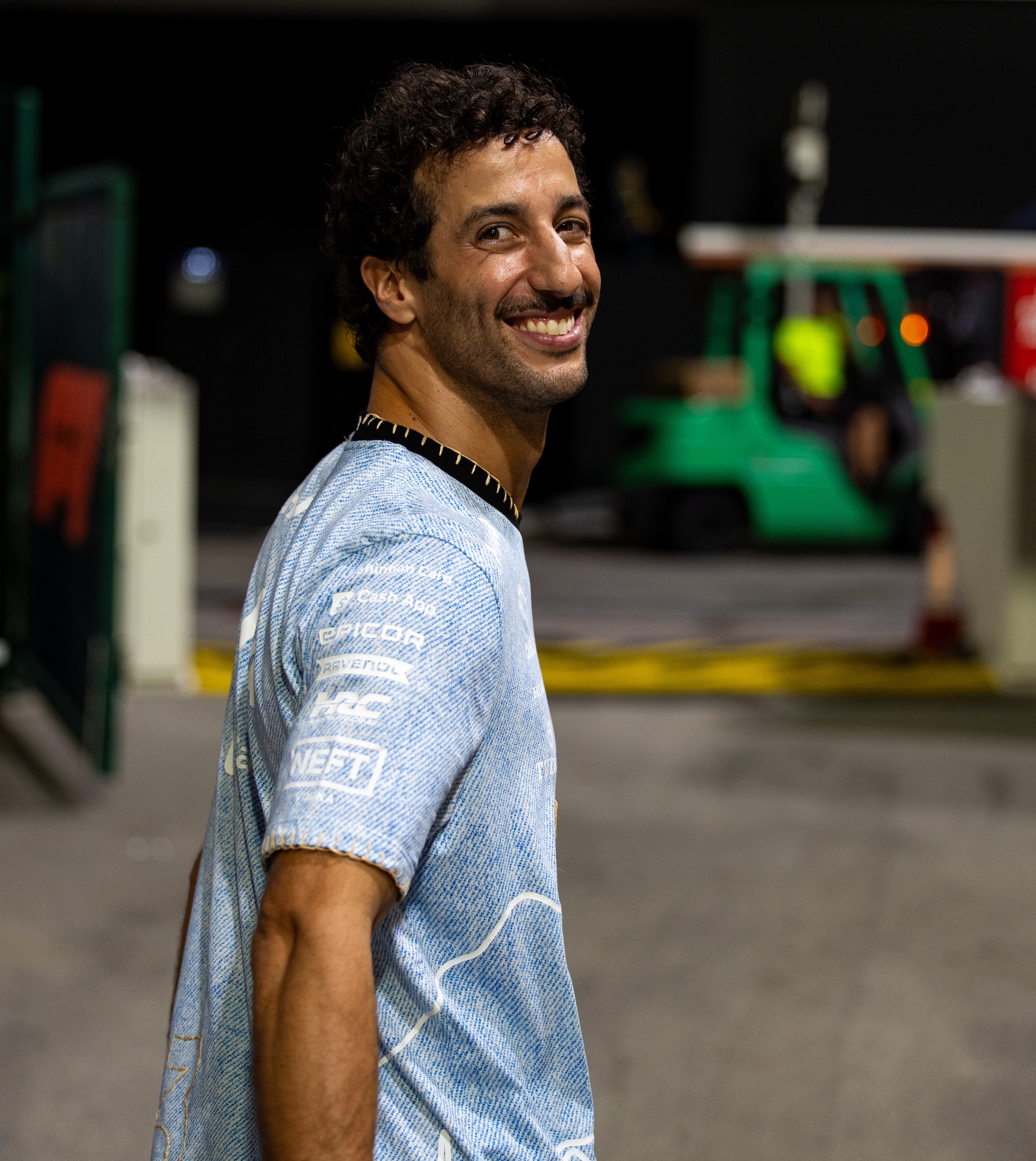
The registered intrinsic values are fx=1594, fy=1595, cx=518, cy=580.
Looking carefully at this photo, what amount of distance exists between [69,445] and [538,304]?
5.17m

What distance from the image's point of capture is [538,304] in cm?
144

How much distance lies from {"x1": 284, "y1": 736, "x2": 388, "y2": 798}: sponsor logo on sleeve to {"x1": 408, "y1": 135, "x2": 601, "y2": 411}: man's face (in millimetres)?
412

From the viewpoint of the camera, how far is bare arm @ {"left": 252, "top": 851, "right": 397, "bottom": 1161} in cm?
113

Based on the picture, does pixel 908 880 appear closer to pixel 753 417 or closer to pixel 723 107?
pixel 753 417

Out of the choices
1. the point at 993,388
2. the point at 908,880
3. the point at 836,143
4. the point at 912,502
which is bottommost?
the point at 912,502

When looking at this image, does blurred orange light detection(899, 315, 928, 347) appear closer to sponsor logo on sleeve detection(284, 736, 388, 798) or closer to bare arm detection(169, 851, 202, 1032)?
bare arm detection(169, 851, 202, 1032)

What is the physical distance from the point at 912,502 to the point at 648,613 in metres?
4.33

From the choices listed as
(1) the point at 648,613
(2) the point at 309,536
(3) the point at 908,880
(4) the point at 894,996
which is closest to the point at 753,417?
(1) the point at 648,613

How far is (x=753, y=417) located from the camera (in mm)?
14359

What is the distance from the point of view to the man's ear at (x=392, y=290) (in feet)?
4.75

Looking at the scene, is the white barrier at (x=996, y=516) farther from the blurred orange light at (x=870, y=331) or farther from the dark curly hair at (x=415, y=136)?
the dark curly hair at (x=415, y=136)

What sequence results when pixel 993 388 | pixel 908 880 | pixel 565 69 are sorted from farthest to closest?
pixel 565 69, pixel 993 388, pixel 908 880

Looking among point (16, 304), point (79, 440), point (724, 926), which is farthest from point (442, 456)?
point (16, 304)

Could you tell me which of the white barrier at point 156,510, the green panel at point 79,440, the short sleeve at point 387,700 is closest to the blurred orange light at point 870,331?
the white barrier at point 156,510
